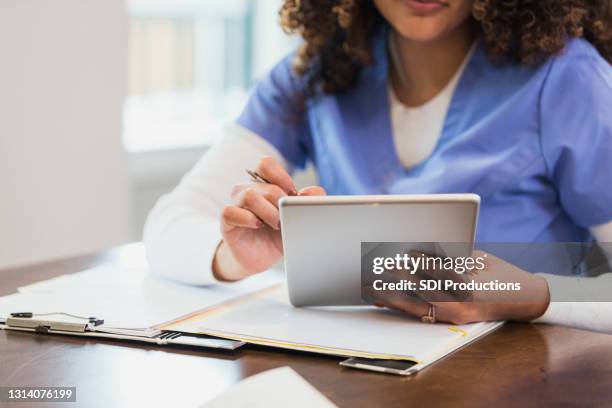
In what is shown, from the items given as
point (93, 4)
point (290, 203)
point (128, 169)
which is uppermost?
point (93, 4)

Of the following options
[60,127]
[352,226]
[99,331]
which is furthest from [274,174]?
[60,127]

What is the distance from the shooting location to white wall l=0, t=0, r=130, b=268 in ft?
7.45

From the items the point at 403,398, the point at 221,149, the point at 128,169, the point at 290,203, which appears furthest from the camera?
the point at 128,169

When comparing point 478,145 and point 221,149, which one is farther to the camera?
point 221,149

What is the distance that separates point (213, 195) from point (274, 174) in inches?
15.5

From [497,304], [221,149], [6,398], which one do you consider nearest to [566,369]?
[497,304]

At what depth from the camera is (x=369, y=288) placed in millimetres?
1087

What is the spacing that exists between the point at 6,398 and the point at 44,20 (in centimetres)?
161

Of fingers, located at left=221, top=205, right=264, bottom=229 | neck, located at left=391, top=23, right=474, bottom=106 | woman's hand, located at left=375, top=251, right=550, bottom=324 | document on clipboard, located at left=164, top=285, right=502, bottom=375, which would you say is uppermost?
neck, located at left=391, top=23, right=474, bottom=106

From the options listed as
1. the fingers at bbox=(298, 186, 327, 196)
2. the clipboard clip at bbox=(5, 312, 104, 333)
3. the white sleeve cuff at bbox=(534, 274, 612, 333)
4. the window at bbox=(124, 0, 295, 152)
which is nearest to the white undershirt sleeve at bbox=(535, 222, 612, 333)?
the white sleeve cuff at bbox=(534, 274, 612, 333)

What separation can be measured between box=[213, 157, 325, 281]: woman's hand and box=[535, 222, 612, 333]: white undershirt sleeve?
0.30 meters

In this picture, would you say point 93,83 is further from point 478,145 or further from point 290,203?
point 290,203

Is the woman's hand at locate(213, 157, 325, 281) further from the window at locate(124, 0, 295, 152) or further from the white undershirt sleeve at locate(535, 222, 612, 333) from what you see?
the window at locate(124, 0, 295, 152)

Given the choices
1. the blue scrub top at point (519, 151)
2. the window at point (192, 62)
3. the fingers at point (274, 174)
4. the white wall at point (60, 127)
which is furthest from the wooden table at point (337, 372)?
the window at point (192, 62)
